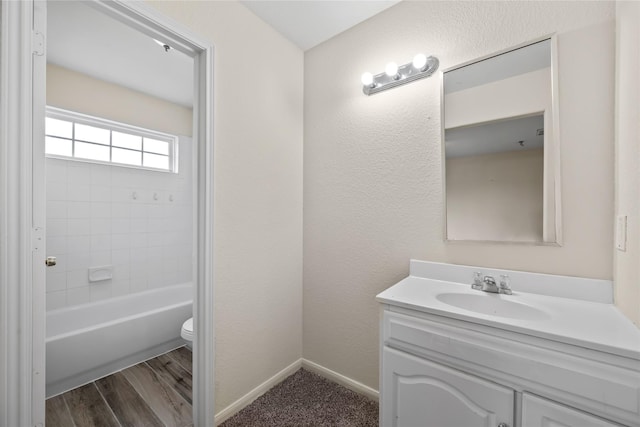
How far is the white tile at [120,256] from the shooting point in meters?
2.51

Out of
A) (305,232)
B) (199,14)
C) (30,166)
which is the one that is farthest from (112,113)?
(305,232)

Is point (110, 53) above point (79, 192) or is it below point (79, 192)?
above

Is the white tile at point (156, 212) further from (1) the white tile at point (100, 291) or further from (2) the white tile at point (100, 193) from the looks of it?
(1) the white tile at point (100, 291)

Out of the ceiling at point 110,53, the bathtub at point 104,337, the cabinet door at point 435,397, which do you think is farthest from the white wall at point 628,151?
the bathtub at point 104,337

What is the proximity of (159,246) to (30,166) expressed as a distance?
212cm

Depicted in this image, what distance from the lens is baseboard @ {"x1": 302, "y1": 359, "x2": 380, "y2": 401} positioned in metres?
1.66

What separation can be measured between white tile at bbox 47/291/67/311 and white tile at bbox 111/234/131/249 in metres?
0.50

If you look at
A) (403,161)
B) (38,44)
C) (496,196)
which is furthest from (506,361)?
(38,44)

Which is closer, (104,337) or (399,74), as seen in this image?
(399,74)

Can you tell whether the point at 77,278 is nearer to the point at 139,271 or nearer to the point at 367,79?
the point at 139,271

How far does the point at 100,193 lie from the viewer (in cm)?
243

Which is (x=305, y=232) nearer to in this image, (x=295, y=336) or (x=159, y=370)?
(x=295, y=336)

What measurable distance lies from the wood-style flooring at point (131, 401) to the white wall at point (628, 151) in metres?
2.08

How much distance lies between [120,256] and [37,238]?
188 centimetres
